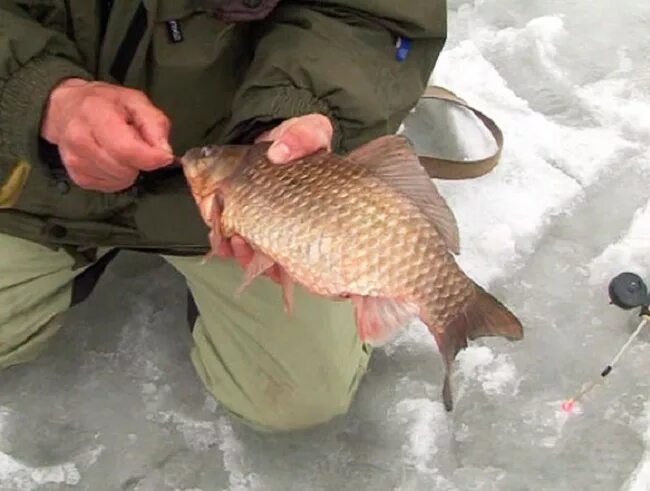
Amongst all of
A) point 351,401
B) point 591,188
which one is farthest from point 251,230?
point 591,188

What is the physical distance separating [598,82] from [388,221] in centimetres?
107

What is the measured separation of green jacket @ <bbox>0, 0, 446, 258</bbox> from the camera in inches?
50.6

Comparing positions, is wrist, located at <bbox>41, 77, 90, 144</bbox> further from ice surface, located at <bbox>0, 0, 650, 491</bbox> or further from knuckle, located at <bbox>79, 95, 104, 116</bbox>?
ice surface, located at <bbox>0, 0, 650, 491</bbox>

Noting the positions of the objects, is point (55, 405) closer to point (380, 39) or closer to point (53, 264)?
point (53, 264)

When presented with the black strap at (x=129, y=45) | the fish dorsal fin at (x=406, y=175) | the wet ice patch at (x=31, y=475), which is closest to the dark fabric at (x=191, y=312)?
the wet ice patch at (x=31, y=475)

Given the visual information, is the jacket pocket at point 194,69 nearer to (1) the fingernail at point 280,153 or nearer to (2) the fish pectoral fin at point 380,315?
(1) the fingernail at point 280,153

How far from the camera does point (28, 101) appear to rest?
4.10ft

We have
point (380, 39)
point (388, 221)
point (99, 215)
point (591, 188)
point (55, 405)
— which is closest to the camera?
point (388, 221)

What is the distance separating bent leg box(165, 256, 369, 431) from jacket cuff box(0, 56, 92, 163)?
0.34m

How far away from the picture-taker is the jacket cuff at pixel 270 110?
1273mm

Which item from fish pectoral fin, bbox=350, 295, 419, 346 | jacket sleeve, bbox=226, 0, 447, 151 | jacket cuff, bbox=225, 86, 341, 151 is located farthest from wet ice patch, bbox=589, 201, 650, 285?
fish pectoral fin, bbox=350, 295, 419, 346

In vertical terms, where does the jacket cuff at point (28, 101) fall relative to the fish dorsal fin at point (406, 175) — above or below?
below

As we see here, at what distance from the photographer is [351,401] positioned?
5.16 feet

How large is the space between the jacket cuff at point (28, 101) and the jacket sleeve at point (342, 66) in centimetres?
19
